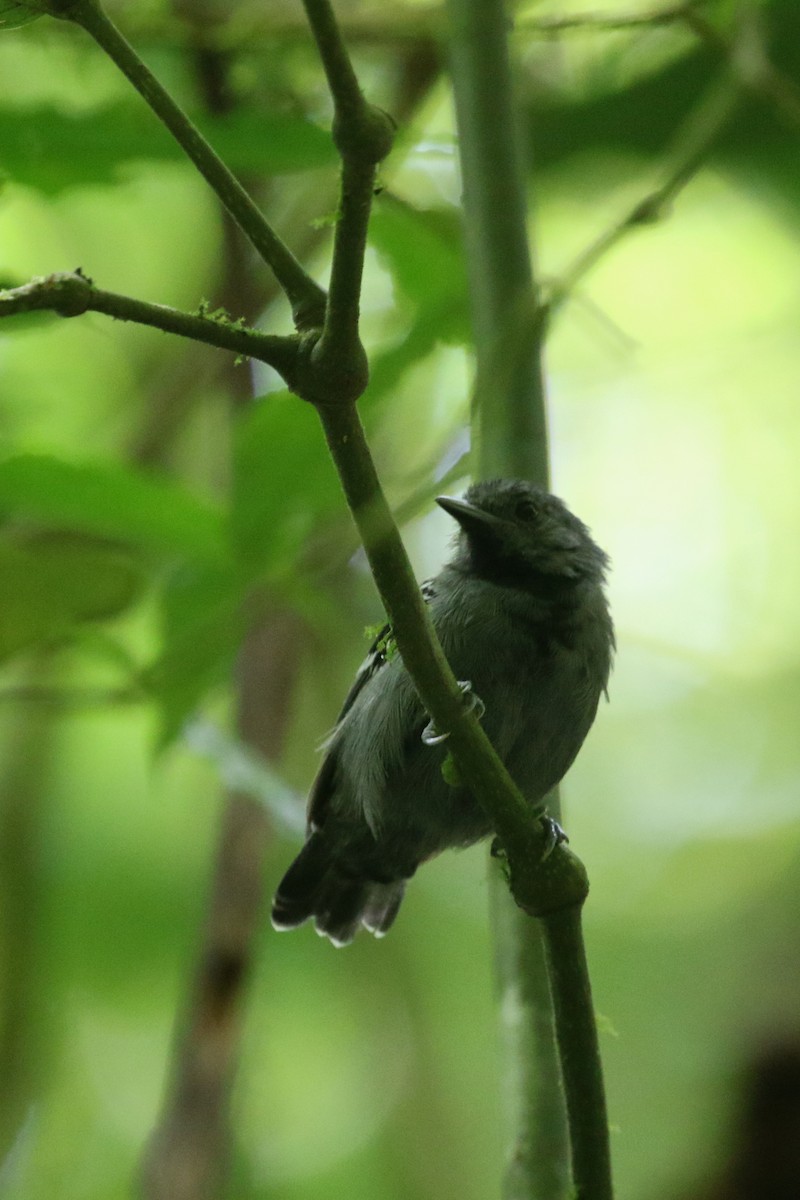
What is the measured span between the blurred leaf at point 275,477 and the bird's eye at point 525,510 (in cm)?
105

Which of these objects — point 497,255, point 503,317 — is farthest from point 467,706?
point 497,255

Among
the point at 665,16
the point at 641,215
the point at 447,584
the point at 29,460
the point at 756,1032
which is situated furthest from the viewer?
the point at 756,1032

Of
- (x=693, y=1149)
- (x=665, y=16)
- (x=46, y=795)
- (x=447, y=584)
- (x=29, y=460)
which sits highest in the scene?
(x=665, y=16)

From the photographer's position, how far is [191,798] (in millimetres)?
7820

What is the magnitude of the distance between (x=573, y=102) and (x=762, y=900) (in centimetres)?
440

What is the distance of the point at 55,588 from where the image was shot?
378 centimetres

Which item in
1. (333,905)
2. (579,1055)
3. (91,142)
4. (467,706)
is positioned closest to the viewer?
(467,706)

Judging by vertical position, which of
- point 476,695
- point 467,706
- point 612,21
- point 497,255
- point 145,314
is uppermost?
point 612,21

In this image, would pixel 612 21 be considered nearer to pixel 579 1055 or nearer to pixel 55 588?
pixel 55 588

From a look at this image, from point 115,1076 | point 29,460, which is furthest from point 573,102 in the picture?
point 115,1076

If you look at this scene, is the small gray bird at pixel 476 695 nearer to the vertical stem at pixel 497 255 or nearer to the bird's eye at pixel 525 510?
the bird's eye at pixel 525 510

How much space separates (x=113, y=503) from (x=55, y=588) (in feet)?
1.60

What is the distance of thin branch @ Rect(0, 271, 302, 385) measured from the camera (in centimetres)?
163

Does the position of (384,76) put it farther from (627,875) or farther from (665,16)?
(627,875)
